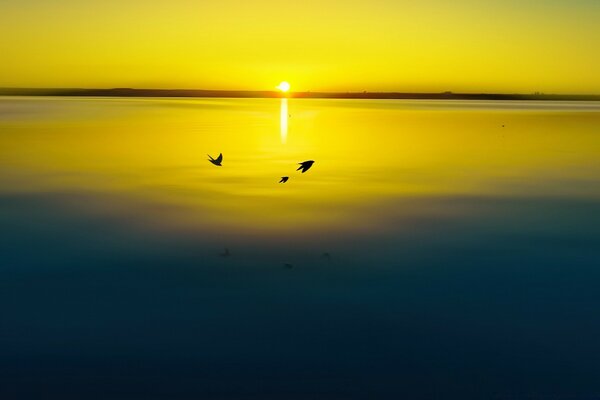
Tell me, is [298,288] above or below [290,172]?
above

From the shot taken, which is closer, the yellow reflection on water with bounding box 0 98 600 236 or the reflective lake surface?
the reflective lake surface

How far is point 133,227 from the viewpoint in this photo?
603 inches

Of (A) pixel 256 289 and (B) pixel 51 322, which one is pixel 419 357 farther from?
(B) pixel 51 322

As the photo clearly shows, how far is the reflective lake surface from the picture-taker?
303 inches

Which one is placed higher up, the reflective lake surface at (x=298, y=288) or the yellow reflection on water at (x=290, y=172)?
the reflective lake surface at (x=298, y=288)

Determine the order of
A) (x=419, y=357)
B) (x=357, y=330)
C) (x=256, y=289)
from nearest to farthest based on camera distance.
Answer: (x=419, y=357), (x=357, y=330), (x=256, y=289)

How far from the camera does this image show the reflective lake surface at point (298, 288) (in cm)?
770

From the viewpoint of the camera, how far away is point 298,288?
10.9 m

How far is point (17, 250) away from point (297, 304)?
6.13m

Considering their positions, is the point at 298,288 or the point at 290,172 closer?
the point at 298,288

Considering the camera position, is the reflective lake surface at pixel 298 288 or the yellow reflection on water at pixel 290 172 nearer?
the reflective lake surface at pixel 298 288

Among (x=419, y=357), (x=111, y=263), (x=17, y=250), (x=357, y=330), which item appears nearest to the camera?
(x=419, y=357)

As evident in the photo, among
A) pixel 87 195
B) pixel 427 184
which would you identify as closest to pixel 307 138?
pixel 427 184

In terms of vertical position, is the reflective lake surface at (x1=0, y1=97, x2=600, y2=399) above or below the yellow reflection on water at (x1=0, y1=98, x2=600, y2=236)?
above
